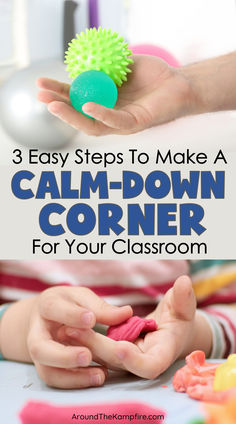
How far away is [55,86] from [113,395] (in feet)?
0.89

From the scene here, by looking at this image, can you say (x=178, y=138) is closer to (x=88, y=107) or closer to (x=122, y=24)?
(x=88, y=107)

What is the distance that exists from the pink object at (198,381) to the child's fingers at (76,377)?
6 centimetres

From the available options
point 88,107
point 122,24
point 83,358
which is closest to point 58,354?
point 83,358

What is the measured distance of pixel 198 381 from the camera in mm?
391

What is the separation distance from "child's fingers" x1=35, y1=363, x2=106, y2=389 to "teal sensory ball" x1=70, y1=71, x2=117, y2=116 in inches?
8.5

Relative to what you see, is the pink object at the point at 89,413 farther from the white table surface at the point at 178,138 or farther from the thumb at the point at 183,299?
the white table surface at the point at 178,138

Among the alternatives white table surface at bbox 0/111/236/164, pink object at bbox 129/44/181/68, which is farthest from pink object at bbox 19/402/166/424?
pink object at bbox 129/44/181/68

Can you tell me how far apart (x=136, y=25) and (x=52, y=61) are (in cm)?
24

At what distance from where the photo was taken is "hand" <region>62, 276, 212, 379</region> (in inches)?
15.2

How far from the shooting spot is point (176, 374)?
403 millimetres

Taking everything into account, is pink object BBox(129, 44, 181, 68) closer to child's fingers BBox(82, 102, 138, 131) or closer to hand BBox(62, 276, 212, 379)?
child's fingers BBox(82, 102, 138, 131)

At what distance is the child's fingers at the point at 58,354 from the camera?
396 millimetres

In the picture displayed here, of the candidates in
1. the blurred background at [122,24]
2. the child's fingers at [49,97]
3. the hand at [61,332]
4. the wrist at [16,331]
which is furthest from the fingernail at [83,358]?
the blurred background at [122,24]

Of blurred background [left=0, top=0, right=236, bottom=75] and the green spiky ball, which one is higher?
blurred background [left=0, top=0, right=236, bottom=75]
